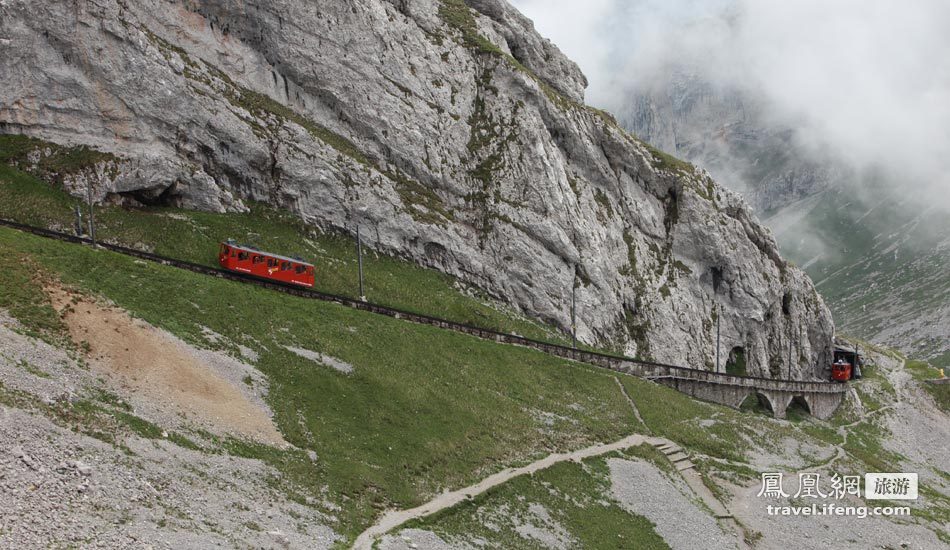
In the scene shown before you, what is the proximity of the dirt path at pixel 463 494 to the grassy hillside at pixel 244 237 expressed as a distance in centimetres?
2569

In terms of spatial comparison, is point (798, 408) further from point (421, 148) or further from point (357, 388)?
point (357, 388)

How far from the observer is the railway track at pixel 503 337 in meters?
49.6

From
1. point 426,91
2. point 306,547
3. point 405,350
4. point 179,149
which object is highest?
point 426,91

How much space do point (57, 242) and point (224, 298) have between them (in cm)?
1177

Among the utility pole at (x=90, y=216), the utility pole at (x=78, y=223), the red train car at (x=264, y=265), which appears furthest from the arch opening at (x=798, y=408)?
the utility pole at (x=78, y=223)

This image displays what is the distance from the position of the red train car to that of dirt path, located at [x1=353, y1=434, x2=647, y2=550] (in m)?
28.6

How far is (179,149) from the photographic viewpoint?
66.5 metres

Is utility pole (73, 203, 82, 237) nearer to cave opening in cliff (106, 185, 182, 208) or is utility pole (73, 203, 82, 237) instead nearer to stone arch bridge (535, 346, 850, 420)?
cave opening in cliff (106, 185, 182, 208)

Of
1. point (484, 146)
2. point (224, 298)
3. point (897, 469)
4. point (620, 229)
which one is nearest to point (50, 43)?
point (224, 298)

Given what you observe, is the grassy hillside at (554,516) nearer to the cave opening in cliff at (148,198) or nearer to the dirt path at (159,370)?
the dirt path at (159,370)

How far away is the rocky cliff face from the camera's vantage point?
63906 mm

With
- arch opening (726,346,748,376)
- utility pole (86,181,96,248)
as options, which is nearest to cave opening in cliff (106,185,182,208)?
utility pole (86,181,96,248)

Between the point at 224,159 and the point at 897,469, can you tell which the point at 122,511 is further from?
the point at 897,469

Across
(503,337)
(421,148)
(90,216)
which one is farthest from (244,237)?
(421,148)
